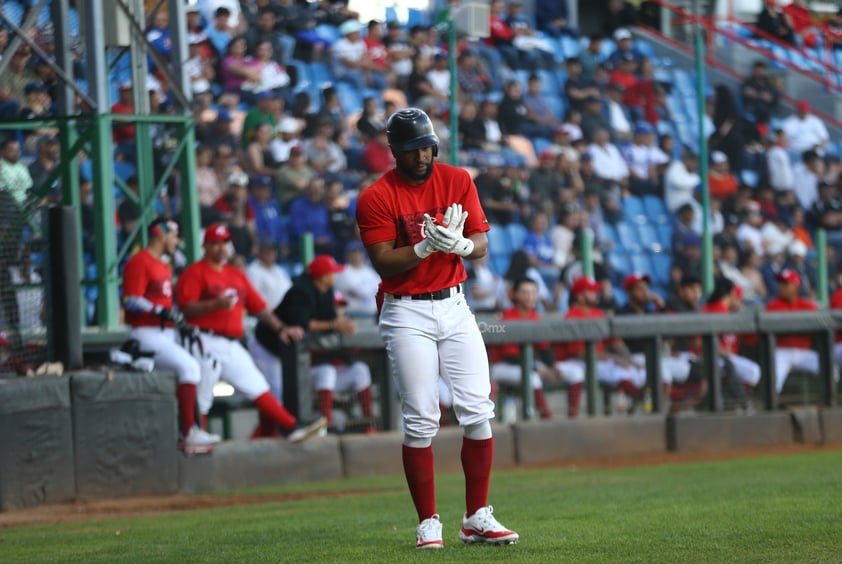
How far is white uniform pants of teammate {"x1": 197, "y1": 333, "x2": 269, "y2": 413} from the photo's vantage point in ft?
36.5

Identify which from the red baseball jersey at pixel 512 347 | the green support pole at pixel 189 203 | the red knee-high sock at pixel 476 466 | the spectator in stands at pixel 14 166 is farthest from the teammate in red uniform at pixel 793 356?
the red knee-high sock at pixel 476 466

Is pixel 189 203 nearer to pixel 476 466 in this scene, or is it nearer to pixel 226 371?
pixel 226 371

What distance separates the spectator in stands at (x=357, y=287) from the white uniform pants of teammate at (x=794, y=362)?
3991 mm

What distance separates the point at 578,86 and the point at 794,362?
716 cm

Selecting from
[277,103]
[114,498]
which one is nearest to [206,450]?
[114,498]

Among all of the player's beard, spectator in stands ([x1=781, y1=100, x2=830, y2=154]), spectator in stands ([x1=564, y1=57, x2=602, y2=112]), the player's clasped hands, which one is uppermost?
spectator in stands ([x1=564, y1=57, x2=602, y2=112])

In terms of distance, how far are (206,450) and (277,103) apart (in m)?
6.48

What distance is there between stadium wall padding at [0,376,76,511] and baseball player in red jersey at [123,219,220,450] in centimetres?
97

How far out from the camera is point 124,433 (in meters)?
10.2

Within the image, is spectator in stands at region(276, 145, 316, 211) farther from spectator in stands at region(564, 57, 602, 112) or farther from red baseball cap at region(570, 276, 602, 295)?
spectator in stands at region(564, 57, 602, 112)

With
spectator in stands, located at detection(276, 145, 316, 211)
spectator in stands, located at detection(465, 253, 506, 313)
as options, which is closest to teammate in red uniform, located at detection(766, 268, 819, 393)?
spectator in stands, located at detection(465, 253, 506, 313)

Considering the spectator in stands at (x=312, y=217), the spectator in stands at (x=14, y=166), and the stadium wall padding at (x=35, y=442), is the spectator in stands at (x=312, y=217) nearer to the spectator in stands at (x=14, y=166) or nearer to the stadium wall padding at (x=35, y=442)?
the spectator in stands at (x=14, y=166)

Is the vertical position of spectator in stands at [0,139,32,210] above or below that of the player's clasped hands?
above

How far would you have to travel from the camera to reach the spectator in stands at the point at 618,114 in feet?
65.7
